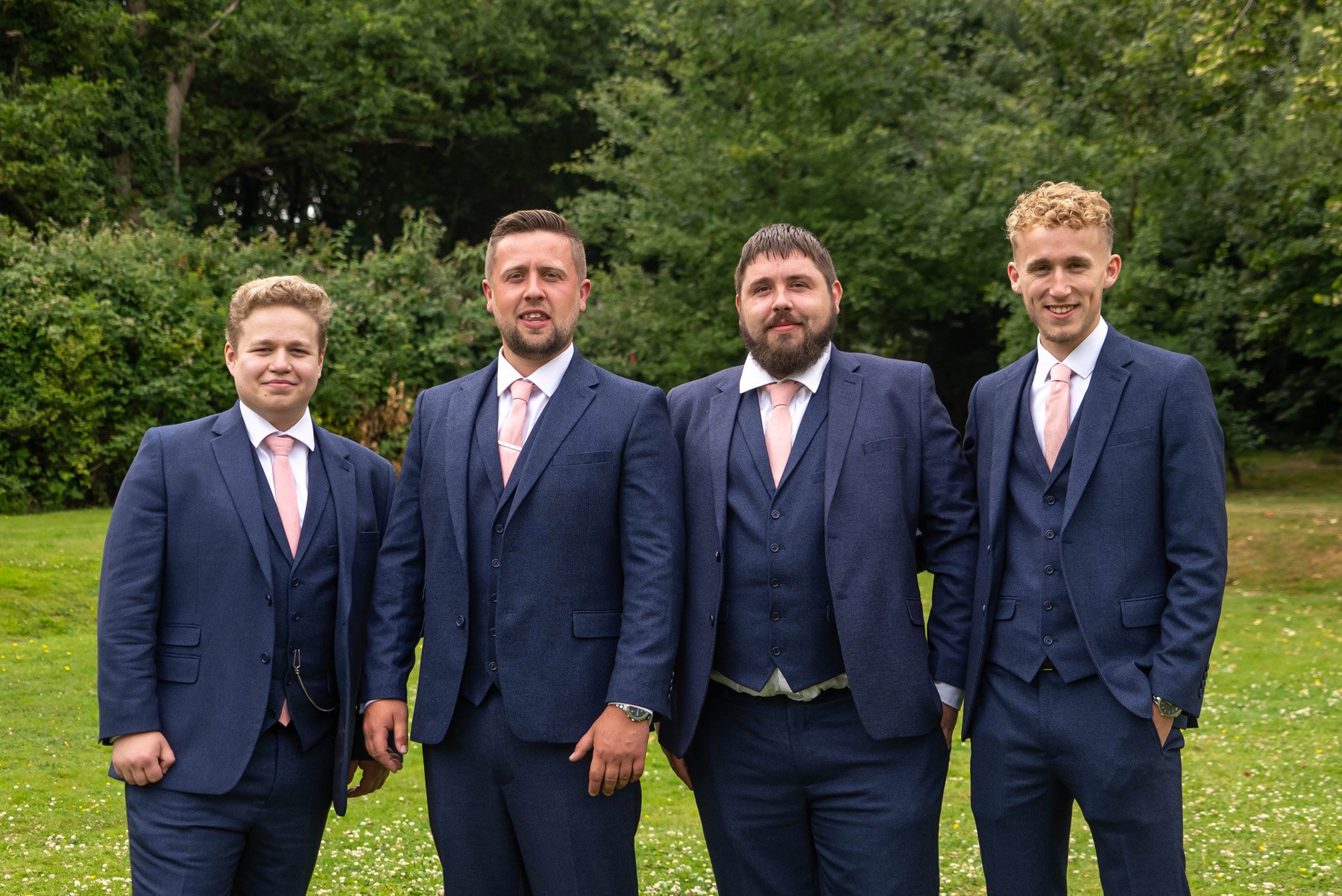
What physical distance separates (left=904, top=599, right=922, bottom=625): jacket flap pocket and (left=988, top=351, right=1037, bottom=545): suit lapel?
11.8 inches

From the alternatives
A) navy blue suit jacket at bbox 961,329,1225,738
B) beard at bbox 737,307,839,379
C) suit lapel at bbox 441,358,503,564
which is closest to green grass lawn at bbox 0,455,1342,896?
suit lapel at bbox 441,358,503,564

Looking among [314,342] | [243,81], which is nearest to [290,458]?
[314,342]

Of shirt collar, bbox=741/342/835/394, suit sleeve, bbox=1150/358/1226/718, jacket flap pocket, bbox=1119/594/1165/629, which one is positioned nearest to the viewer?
suit sleeve, bbox=1150/358/1226/718

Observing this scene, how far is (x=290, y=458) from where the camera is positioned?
3.78 metres

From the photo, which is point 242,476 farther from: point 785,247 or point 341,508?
point 785,247

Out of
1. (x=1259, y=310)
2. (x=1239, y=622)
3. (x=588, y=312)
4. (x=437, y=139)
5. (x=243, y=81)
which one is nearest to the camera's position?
(x=1239, y=622)

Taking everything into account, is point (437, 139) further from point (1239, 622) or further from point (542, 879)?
point (542, 879)

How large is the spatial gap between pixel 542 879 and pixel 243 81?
79.7 feet

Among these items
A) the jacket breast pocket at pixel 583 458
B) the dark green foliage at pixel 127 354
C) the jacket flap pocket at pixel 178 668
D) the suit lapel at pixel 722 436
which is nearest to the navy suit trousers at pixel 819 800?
the suit lapel at pixel 722 436

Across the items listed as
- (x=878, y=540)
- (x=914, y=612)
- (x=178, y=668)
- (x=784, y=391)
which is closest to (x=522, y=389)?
(x=784, y=391)

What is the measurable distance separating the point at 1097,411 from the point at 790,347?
3.08 feet

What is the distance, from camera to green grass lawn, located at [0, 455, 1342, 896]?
5910mm

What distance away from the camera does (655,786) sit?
7.95m

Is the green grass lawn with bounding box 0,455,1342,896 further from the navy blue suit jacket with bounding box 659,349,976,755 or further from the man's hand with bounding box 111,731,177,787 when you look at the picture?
the navy blue suit jacket with bounding box 659,349,976,755
